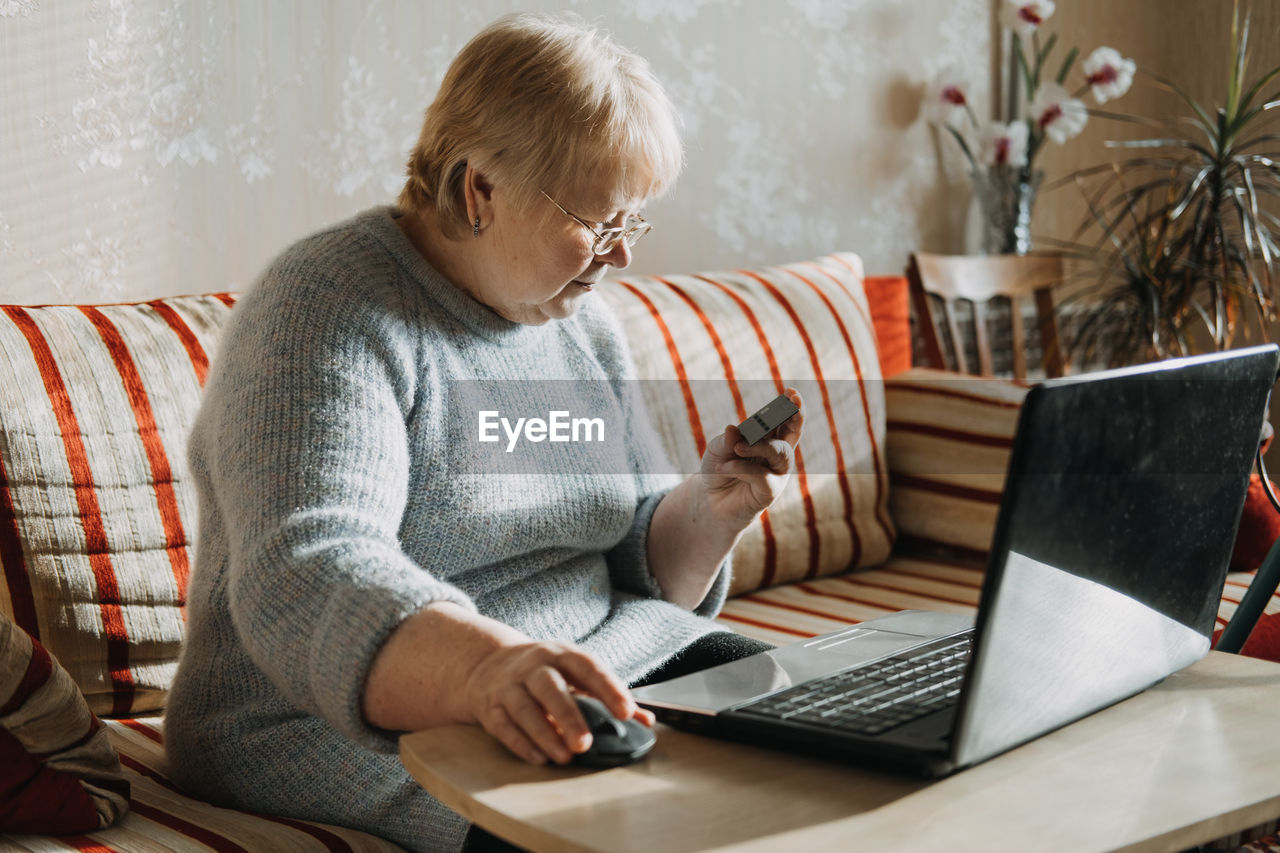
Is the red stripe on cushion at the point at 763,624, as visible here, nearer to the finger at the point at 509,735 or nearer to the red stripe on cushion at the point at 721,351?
the red stripe on cushion at the point at 721,351

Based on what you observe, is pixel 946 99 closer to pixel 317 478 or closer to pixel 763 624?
pixel 763 624

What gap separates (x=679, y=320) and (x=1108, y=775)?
127 centimetres

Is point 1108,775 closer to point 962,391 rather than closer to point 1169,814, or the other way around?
point 1169,814

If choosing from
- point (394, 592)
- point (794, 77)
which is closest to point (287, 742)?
point (394, 592)

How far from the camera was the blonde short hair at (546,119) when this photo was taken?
1.11 m

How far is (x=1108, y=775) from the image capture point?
2.27 feet

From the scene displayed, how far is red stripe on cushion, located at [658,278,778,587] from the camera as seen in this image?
191 centimetres

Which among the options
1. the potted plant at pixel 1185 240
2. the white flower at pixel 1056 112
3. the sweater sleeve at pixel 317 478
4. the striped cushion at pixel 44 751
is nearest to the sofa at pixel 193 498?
the striped cushion at pixel 44 751

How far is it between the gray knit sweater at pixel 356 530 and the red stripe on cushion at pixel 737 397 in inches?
24.7

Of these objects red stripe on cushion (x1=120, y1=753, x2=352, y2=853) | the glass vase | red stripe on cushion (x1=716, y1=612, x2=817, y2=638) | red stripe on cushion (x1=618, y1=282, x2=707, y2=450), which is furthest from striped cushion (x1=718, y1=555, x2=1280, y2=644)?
the glass vase

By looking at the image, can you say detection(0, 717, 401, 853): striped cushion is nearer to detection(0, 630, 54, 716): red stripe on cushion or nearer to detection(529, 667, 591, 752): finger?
detection(0, 630, 54, 716): red stripe on cushion

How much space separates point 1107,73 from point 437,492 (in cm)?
237

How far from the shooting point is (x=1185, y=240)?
2.87 meters

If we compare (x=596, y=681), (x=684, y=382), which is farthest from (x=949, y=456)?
(x=596, y=681)
